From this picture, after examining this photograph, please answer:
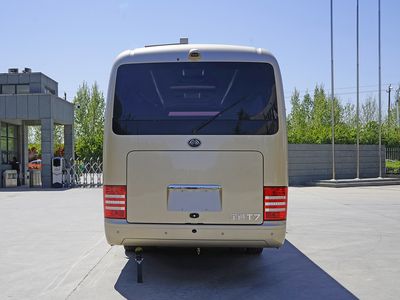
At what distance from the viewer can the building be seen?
21.6m

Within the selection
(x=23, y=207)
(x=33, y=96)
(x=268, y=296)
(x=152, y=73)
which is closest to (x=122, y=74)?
(x=152, y=73)

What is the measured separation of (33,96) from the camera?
21609 mm

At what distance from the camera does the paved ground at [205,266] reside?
17.5 feet

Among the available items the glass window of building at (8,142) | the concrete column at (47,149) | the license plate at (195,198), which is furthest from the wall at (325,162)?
the license plate at (195,198)

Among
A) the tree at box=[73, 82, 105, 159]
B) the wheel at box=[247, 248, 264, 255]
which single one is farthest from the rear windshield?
the tree at box=[73, 82, 105, 159]

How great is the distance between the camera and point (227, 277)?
19.5ft

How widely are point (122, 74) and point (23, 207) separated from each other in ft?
33.2

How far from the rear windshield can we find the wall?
722 inches

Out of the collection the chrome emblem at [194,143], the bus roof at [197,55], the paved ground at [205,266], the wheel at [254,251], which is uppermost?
the bus roof at [197,55]

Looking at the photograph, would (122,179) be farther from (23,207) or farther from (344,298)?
(23,207)

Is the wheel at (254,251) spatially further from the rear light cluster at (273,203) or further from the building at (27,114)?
the building at (27,114)

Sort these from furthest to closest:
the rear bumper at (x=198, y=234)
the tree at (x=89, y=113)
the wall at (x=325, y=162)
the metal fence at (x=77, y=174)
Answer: the tree at (x=89, y=113) → the wall at (x=325, y=162) → the metal fence at (x=77, y=174) → the rear bumper at (x=198, y=234)

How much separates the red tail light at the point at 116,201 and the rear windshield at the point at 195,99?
69 centimetres

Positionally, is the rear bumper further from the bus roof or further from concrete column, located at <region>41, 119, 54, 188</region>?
concrete column, located at <region>41, 119, 54, 188</region>
